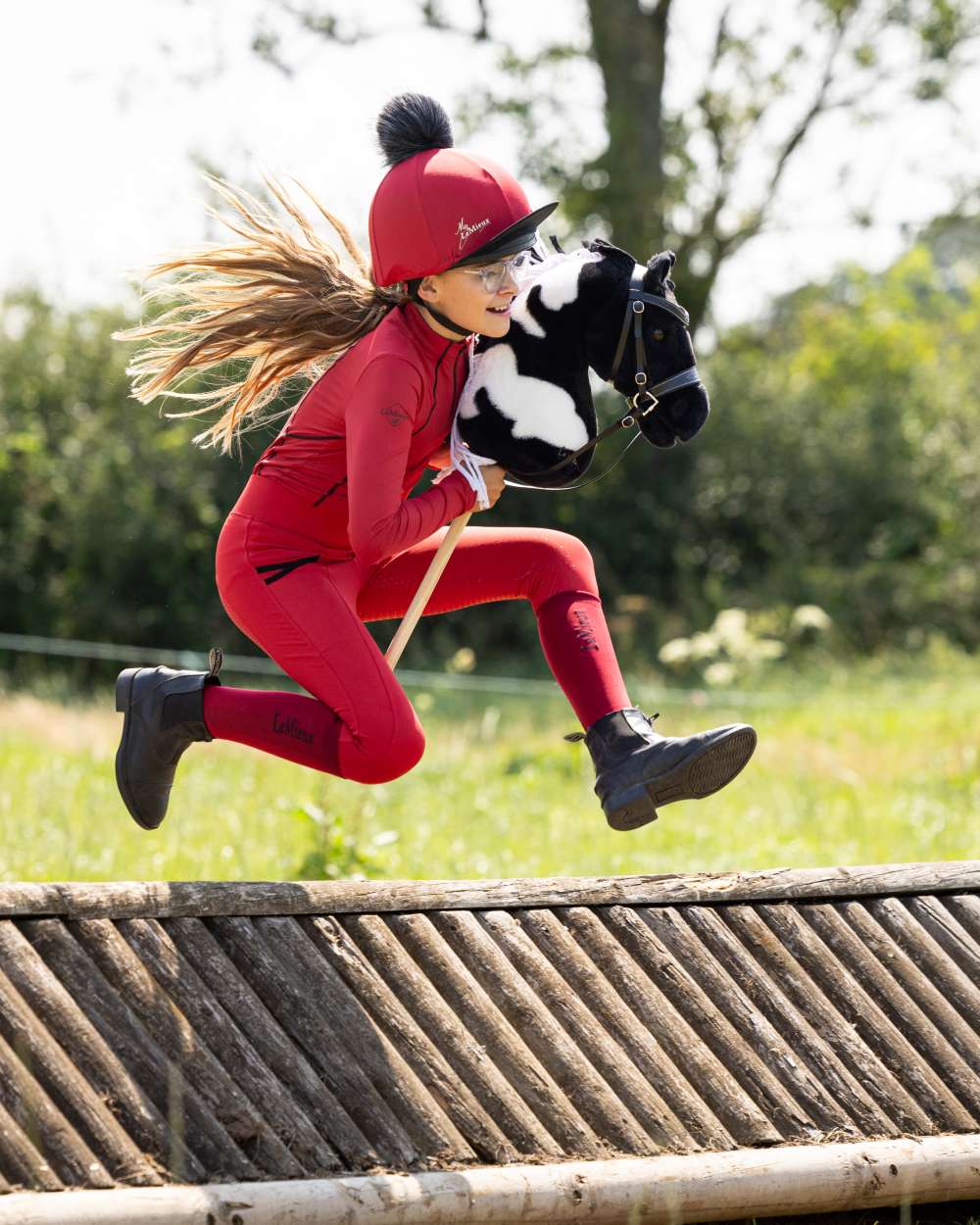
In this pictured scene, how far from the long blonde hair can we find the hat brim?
11.2 inches

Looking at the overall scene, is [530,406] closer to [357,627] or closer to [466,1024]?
[357,627]

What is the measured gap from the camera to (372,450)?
135 inches

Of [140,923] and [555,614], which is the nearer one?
[140,923]

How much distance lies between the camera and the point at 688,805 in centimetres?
841

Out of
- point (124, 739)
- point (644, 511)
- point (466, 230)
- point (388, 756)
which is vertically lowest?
point (644, 511)

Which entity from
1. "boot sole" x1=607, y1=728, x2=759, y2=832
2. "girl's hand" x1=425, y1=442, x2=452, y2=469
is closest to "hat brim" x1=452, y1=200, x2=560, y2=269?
"girl's hand" x1=425, y1=442, x2=452, y2=469

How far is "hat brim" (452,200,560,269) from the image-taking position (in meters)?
3.51

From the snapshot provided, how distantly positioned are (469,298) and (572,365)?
1.06 ft

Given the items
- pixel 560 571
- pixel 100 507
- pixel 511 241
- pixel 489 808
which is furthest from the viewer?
pixel 100 507

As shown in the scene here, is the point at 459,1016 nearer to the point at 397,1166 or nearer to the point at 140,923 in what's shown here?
the point at 397,1166

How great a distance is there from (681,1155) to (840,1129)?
0.43 metres

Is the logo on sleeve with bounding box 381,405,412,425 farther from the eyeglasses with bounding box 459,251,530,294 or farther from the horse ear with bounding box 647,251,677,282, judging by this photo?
the horse ear with bounding box 647,251,677,282

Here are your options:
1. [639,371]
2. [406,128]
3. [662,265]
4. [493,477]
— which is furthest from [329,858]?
[406,128]

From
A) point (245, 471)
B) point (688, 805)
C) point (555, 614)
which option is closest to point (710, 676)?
point (688, 805)
